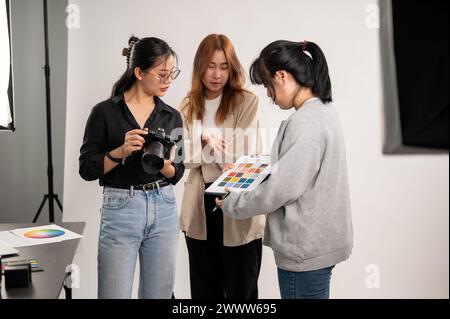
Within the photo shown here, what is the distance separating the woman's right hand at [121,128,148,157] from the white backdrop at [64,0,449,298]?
0.83 m

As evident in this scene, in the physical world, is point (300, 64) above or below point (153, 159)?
above

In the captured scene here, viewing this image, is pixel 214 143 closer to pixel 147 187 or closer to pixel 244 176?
pixel 244 176

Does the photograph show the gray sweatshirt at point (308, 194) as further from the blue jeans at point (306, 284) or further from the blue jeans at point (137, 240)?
the blue jeans at point (137, 240)

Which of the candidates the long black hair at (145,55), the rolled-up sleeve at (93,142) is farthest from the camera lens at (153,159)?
the long black hair at (145,55)

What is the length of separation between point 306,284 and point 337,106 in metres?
1.32

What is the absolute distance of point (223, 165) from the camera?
7.11 feet

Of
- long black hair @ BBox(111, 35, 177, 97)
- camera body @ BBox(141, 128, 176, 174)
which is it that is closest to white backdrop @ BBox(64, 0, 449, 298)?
long black hair @ BBox(111, 35, 177, 97)

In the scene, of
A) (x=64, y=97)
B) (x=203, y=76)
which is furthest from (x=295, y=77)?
(x=64, y=97)

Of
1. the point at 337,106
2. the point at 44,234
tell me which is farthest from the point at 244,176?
the point at 337,106

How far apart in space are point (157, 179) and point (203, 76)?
0.64 meters

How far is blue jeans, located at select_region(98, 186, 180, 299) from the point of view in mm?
1723

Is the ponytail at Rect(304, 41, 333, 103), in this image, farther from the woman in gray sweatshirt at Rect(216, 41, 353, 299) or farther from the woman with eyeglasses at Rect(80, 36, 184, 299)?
the woman with eyeglasses at Rect(80, 36, 184, 299)

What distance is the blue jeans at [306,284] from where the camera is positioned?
1.53 meters

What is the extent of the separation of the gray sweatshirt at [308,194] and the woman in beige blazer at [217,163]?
0.63 m
